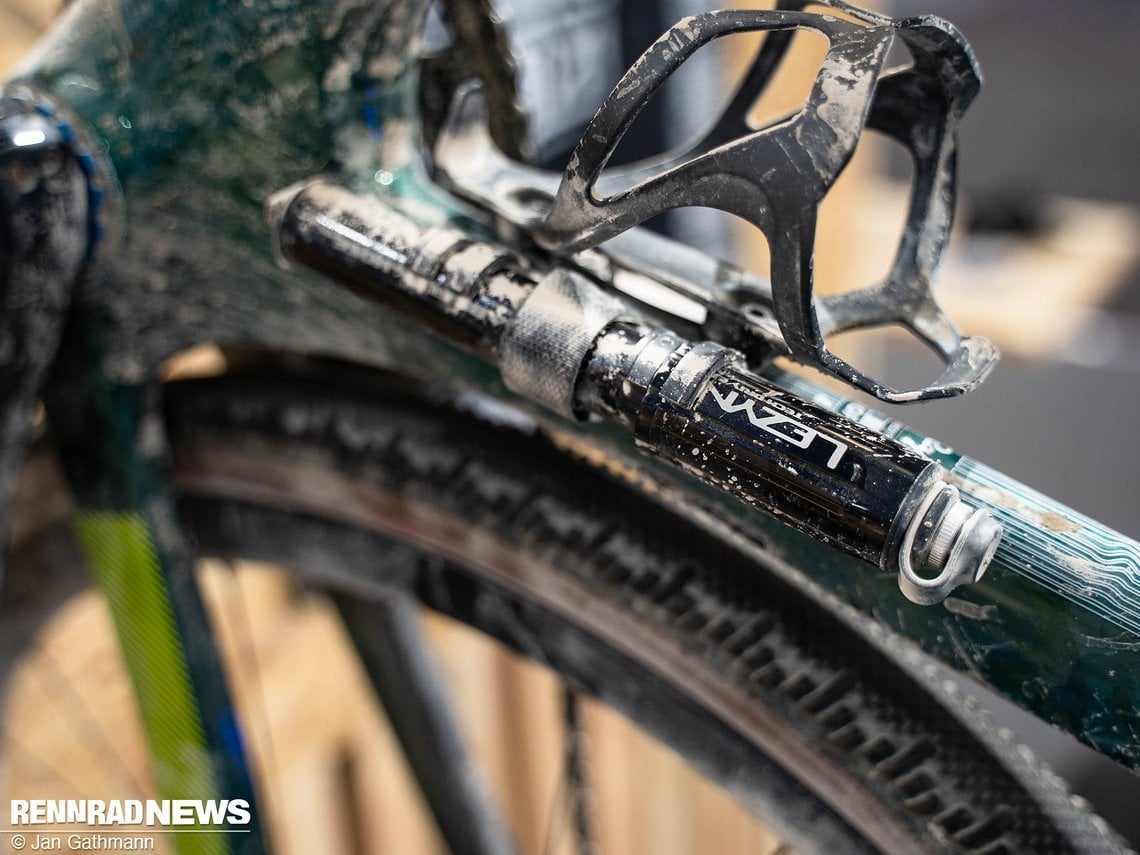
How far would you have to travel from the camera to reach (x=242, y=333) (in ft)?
1.36

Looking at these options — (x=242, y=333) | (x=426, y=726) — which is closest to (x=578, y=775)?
(x=426, y=726)

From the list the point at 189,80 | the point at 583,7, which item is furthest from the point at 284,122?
the point at 583,7

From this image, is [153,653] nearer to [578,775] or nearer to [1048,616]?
[578,775]

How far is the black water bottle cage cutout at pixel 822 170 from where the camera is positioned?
25 centimetres

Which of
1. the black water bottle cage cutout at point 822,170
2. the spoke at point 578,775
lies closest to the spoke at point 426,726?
the spoke at point 578,775

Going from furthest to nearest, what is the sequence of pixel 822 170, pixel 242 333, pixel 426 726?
1. pixel 426 726
2. pixel 242 333
3. pixel 822 170

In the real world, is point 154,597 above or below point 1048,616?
above

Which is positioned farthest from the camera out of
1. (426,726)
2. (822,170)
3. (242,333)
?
(426,726)

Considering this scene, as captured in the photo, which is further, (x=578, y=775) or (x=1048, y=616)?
(x=578, y=775)

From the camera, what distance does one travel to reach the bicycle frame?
286 mm

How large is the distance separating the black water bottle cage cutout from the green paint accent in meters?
0.23

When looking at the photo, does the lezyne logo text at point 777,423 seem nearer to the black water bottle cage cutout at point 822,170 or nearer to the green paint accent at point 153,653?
the black water bottle cage cutout at point 822,170

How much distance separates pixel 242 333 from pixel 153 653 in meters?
0.14

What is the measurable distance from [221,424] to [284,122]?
132mm
